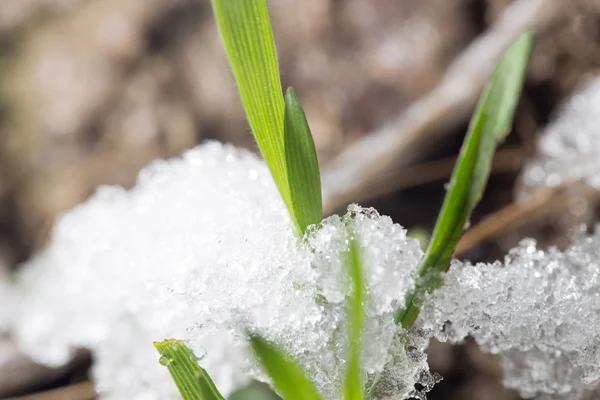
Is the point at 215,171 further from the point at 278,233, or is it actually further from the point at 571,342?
the point at 571,342

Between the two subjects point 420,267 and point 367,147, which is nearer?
point 420,267

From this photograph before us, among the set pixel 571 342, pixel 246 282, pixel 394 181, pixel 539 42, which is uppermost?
pixel 539 42

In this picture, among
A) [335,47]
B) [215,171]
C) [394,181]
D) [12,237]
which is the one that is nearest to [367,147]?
[394,181]

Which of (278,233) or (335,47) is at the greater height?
(335,47)

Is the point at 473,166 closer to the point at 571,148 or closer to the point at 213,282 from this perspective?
the point at 213,282

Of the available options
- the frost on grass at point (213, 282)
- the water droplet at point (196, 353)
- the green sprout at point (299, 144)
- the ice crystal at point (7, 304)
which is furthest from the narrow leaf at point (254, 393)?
the ice crystal at point (7, 304)
